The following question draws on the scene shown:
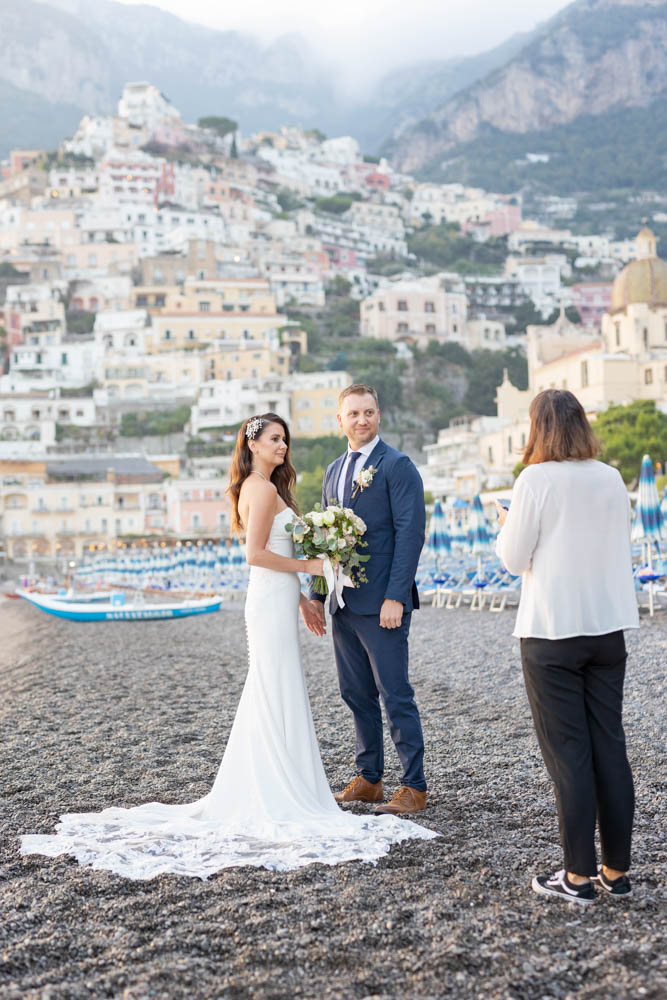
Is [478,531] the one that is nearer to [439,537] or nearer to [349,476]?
[439,537]

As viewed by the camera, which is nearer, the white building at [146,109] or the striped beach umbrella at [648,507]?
the striped beach umbrella at [648,507]

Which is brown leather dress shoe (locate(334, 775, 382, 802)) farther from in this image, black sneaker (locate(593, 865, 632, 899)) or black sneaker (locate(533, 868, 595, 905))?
black sneaker (locate(593, 865, 632, 899))

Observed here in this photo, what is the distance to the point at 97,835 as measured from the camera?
14.4 ft

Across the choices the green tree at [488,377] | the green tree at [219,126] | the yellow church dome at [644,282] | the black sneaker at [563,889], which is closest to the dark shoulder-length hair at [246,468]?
the black sneaker at [563,889]

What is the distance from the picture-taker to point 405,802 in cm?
479

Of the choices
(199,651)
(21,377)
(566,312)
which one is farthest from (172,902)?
(566,312)

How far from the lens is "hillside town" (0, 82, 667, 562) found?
6231cm

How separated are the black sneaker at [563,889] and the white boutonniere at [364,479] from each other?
1.95m

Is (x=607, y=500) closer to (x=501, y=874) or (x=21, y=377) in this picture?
(x=501, y=874)

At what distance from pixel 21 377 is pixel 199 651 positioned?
6940 centimetres

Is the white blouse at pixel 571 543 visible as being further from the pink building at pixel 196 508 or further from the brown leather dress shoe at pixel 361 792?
the pink building at pixel 196 508

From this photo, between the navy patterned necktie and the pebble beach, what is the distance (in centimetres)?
149

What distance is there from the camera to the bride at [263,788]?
13.5 ft

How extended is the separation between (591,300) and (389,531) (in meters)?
112
